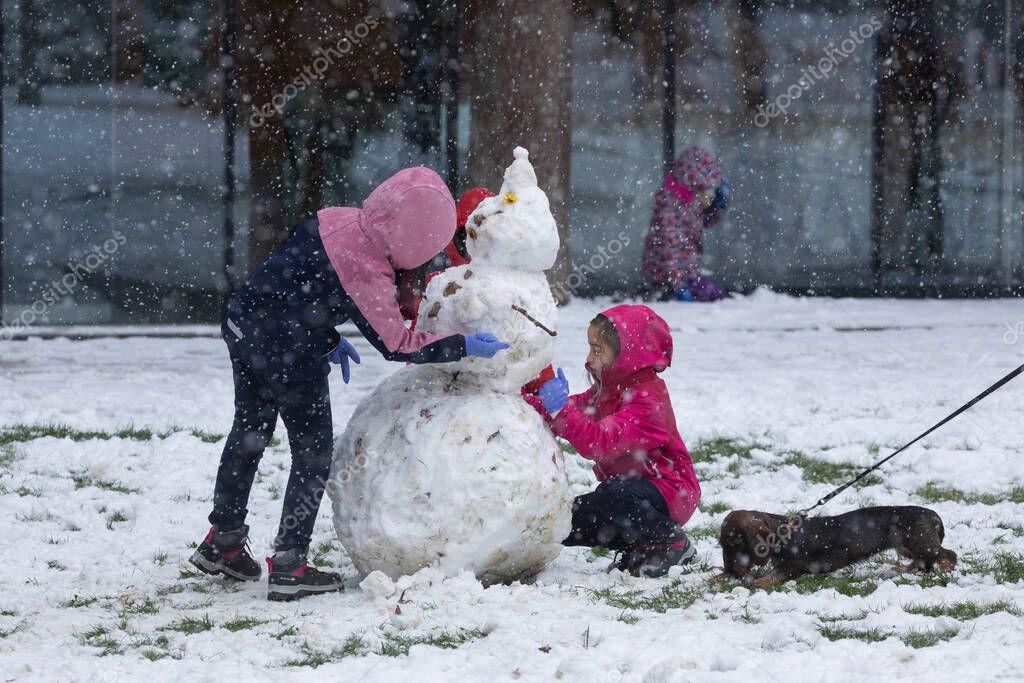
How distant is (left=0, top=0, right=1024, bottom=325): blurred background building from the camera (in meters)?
12.6

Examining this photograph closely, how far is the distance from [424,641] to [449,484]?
71 centimetres

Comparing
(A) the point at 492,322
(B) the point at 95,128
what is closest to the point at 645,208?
(B) the point at 95,128

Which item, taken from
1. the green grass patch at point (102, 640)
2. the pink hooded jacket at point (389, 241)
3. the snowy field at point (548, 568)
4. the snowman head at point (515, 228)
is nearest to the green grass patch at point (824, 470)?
the snowy field at point (548, 568)

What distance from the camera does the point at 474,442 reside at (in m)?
4.48

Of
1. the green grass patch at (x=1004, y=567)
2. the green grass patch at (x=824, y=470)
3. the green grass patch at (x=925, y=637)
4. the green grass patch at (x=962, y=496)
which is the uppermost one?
the green grass patch at (x=925, y=637)

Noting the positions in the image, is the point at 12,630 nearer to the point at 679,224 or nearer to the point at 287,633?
the point at 287,633

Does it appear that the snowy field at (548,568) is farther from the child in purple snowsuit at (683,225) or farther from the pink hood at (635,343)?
the child in purple snowsuit at (683,225)

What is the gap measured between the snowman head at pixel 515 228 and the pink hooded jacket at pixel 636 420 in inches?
17.9

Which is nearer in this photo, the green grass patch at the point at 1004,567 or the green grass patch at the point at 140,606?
the green grass patch at the point at 140,606

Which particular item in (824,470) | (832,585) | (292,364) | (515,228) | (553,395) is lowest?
(824,470)

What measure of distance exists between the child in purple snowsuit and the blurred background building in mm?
395

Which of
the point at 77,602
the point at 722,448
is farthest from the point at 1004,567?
the point at 77,602

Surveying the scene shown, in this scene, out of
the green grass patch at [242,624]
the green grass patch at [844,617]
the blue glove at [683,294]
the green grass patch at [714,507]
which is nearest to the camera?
the green grass patch at [844,617]

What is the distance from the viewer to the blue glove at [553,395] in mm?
4848
